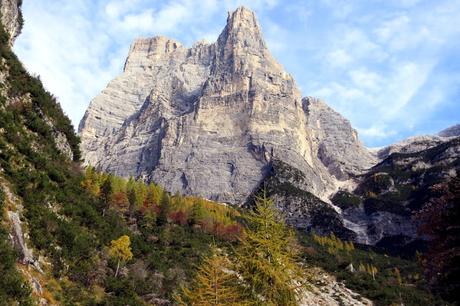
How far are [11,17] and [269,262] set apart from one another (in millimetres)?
60433

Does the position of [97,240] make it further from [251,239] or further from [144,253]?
[251,239]

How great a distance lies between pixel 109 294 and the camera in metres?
32.9

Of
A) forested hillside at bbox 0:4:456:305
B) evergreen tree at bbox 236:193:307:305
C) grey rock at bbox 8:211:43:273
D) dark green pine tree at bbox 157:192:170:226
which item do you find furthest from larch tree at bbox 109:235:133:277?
dark green pine tree at bbox 157:192:170:226

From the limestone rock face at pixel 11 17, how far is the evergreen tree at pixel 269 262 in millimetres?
53507

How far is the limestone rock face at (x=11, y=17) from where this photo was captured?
59.2 m

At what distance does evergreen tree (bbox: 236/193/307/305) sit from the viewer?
15562mm

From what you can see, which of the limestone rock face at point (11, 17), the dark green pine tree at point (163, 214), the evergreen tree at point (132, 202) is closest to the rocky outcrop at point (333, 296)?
the dark green pine tree at point (163, 214)

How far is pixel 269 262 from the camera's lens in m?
15.9

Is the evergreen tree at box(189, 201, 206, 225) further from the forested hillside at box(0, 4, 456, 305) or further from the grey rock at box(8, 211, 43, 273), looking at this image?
the grey rock at box(8, 211, 43, 273)

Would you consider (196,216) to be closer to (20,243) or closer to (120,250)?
(120,250)

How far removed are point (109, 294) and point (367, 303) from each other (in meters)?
47.4

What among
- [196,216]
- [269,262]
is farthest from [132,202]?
[269,262]

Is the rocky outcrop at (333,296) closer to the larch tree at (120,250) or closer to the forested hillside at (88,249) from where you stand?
the forested hillside at (88,249)

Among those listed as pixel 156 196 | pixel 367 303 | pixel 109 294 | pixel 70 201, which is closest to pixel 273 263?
pixel 109 294
